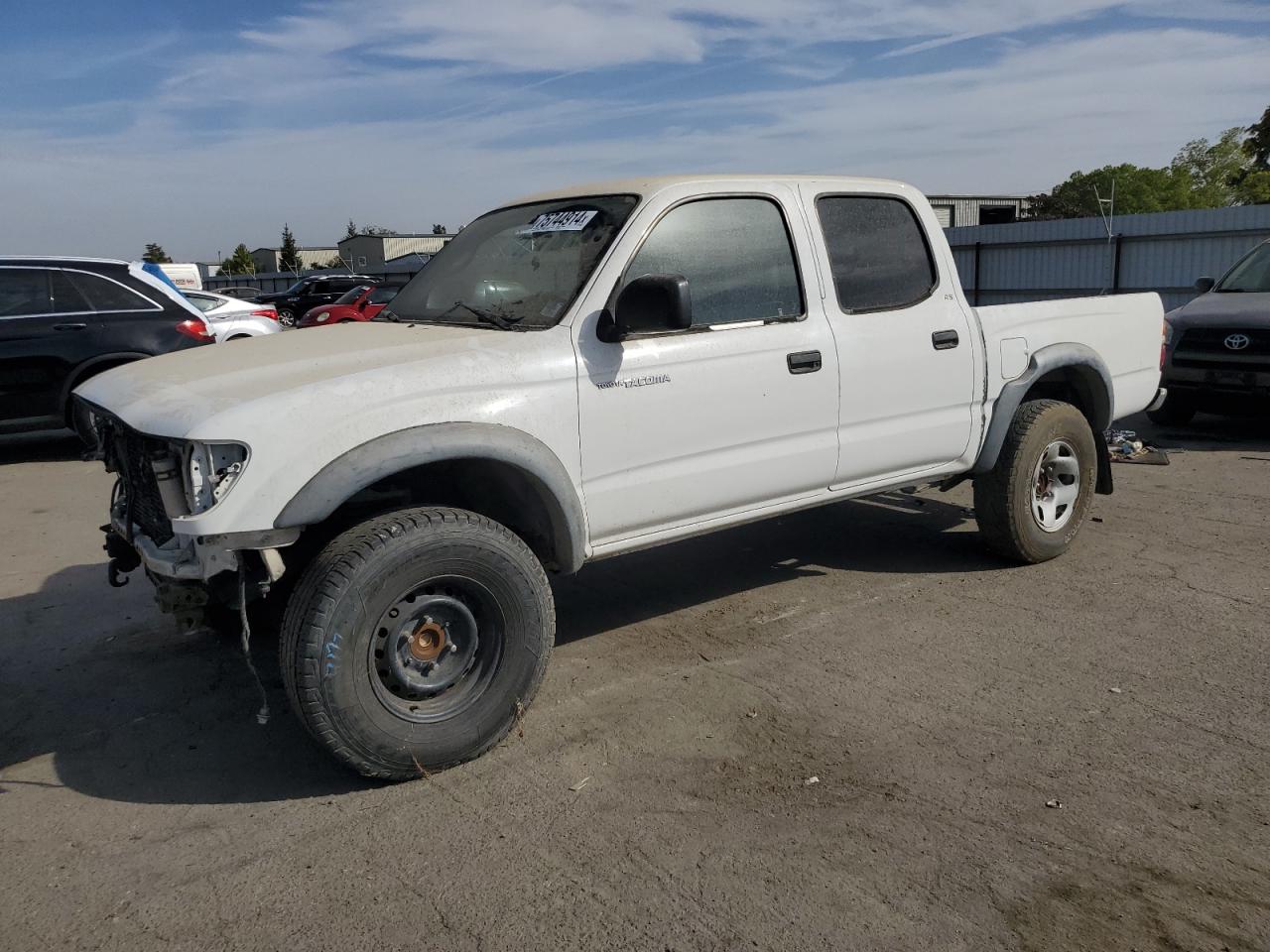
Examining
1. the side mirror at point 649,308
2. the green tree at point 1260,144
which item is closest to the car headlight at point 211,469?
the side mirror at point 649,308

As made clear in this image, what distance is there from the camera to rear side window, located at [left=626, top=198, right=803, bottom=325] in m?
4.29

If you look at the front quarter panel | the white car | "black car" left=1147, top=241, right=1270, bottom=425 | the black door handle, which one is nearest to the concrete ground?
the front quarter panel

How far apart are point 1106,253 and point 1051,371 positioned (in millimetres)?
17573

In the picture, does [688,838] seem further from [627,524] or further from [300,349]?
[300,349]

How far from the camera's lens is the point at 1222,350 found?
9.38m

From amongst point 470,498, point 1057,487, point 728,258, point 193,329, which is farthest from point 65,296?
point 1057,487

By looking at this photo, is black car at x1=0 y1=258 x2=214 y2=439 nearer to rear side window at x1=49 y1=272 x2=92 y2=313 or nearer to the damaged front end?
rear side window at x1=49 y1=272 x2=92 y2=313

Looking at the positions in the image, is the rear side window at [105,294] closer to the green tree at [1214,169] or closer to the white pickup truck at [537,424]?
the white pickup truck at [537,424]

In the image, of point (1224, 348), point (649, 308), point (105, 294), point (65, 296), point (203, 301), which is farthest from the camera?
point (203, 301)

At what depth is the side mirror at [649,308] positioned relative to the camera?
3826 mm

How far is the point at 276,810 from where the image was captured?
344 centimetres

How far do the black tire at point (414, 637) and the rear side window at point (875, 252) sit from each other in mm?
2066

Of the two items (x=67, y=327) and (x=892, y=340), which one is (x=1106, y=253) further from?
(x=67, y=327)

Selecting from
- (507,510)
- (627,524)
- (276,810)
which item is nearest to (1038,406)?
(627,524)
